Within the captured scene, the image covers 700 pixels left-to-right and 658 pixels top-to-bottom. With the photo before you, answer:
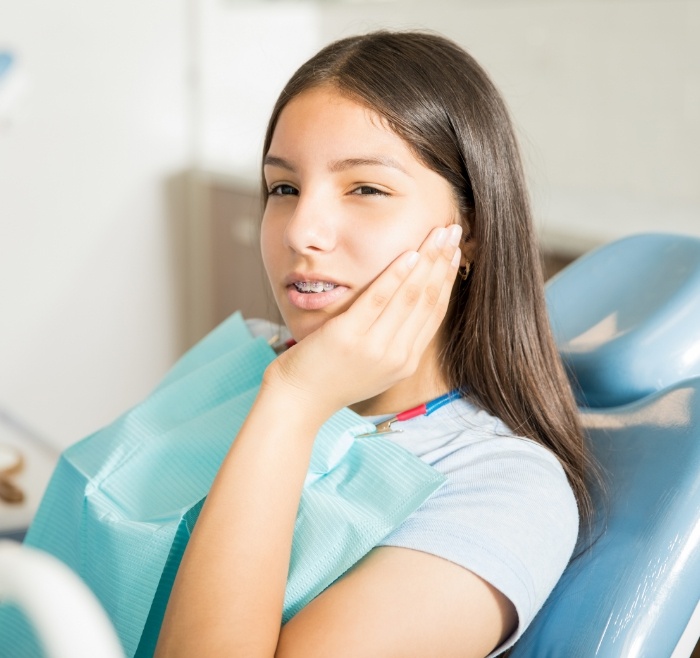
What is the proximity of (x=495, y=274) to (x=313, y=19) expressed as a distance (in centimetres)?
221

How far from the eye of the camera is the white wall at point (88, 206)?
8.34ft

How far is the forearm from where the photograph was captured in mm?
802

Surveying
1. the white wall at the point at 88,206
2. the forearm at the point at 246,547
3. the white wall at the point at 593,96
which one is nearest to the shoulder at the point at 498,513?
the forearm at the point at 246,547

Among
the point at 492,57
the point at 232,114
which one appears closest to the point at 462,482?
the point at 492,57

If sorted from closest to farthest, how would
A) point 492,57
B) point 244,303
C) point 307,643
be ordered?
1. point 307,643
2. point 492,57
3. point 244,303

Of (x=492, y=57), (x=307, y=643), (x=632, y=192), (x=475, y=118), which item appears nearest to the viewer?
(x=307, y=643)

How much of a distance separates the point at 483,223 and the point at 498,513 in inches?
13.0

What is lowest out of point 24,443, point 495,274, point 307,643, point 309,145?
point 24,443

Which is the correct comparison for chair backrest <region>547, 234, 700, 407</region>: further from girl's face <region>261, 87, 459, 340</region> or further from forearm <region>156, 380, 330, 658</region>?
forearm <region>156, 380, 330, 658</region>

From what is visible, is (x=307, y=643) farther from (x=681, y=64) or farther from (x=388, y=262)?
(x=681, y=64)

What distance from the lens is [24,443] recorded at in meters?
2.06

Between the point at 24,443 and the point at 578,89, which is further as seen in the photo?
the point at 578,89

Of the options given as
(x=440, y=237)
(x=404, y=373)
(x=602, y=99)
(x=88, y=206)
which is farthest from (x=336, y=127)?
(x=88, y=206)

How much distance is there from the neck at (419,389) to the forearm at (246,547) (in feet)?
0.78
